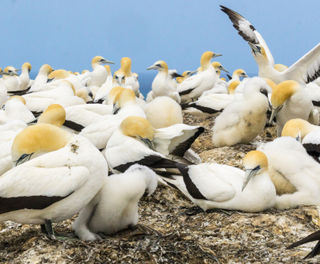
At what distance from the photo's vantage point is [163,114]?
7168mm

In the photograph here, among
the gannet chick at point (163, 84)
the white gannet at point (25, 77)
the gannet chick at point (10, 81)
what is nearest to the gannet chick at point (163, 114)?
the gannet chick at point (163, 84)

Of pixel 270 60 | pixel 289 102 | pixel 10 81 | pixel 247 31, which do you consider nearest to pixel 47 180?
pixel 289 102

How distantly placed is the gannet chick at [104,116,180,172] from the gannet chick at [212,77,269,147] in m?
1.68

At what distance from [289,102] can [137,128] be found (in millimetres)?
2612

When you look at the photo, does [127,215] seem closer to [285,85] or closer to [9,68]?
[285,85]

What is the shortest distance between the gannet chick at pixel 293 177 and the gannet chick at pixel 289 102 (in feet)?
6.35

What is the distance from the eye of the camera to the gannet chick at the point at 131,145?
17.0 ft

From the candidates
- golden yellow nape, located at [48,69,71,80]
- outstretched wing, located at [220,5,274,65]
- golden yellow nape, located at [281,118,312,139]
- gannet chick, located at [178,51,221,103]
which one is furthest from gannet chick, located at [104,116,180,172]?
golden yellow nape, located at [48,69,71,80]

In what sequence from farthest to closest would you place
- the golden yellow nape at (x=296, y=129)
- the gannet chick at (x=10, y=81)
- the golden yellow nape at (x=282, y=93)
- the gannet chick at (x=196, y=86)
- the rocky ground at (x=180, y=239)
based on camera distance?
the gannet chick at (x=10, y=81), the gannet chick at (x=196, y=86), the golden yellow nape at (x=282, y=93), the golden yellow nape at (x=296, y=129), the rocky ground at (x=180, y=239)

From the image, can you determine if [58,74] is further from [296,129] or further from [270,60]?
[296,129]

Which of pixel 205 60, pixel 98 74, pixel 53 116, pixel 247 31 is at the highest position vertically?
pixel 247 31

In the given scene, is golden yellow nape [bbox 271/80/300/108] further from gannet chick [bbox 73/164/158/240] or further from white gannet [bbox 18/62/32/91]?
white gannet [bbox 18/62/32/91]

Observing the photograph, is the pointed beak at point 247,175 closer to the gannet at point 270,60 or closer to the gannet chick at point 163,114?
the gannet chick at point 163,114

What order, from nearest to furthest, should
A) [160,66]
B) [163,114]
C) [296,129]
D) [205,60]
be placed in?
[296,129], [163,114], [160,66], [205,60]
